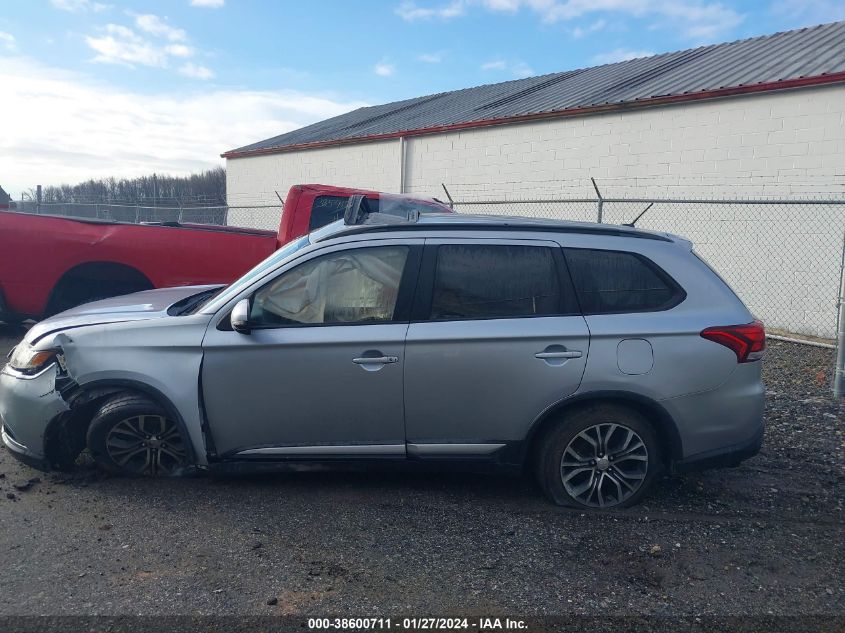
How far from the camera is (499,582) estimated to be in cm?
348

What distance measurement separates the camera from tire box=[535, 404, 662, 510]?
13.8 ft

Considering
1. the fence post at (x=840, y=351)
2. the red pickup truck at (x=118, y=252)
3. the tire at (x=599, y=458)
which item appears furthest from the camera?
the red pickup truck at (x=118, y=252)

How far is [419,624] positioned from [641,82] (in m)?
12.5

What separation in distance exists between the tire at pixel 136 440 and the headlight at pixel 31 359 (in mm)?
431

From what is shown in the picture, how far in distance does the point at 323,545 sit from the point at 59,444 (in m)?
1.84

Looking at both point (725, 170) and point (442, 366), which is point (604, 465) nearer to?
point (442, 366)

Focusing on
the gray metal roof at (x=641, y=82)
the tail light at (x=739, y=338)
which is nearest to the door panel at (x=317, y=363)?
the tail light at (x=739, y=338)

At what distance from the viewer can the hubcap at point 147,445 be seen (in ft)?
14.4

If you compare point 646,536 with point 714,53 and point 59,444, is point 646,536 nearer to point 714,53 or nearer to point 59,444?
point 59,444

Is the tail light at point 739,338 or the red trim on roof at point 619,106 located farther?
the red trim on roof at point 619,106

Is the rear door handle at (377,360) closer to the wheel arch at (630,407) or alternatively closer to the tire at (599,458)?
the wheel arch at (630,407)

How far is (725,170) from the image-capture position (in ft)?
35.9

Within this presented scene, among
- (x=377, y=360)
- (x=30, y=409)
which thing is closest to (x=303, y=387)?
(x=377, y=360)

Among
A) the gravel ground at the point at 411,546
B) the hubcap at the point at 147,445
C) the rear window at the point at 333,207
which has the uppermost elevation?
the rear window at the point at 333,207
